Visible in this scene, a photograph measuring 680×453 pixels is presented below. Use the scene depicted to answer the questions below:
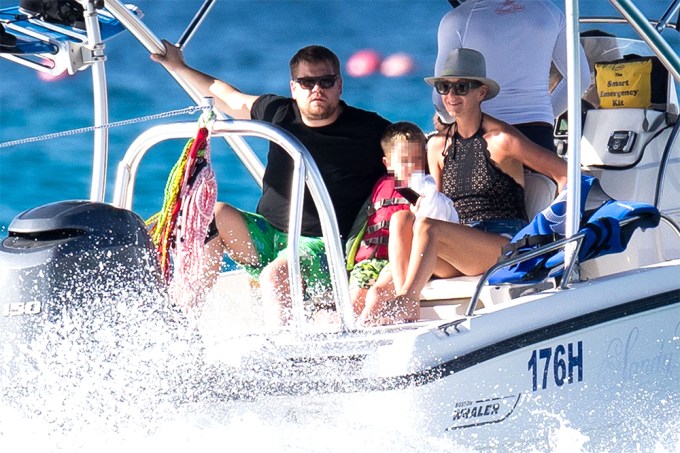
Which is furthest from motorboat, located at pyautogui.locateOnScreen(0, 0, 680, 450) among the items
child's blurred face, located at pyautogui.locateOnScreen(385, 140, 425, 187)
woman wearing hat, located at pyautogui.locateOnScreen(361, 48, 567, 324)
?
child's blurred face, located at pyautogui.locateOnScreen(385, 140, 425, 187)

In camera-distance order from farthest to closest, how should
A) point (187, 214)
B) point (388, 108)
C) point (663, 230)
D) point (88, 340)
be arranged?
point (388, 108) → point (663, 230) → point (187, 214) → point (88, 340)

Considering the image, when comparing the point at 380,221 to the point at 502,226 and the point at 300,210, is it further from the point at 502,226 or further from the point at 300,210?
the point at 300,210

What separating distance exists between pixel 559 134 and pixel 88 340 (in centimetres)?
259

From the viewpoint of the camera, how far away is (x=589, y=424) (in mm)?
3955

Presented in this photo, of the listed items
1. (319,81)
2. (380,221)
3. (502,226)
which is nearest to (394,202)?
(380,221)

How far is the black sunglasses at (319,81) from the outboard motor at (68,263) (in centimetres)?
110

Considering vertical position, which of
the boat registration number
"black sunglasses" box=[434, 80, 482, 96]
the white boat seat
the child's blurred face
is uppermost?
"black sunglasses" box=[434, 80, 482, 96]

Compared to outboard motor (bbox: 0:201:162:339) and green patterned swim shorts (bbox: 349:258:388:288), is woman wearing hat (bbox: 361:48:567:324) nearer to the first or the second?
green patterned swim shorts (bbox: 349:258:388:288)

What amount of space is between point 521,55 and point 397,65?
11492mm

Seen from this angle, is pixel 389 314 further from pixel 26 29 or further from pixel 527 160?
pixel 26 29

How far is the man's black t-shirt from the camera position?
15.4ft

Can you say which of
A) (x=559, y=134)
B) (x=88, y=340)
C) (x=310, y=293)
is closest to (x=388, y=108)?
(x=559, y=134)

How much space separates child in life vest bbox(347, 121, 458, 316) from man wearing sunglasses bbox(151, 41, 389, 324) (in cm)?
12

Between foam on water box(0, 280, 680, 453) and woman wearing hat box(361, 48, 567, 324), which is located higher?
woman wearing hat box(361, 48, 567, 324)
